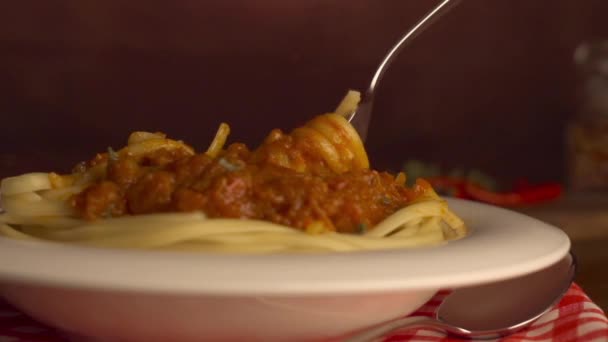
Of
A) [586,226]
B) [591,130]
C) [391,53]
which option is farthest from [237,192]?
[591,130]

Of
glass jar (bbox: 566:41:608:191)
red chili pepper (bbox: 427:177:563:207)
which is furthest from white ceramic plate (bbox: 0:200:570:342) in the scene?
glass jar (bbox: 566:41:608:191)

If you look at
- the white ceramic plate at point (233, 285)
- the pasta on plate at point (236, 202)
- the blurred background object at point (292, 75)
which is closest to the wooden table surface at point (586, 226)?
the blurred background object at point (292, 75)

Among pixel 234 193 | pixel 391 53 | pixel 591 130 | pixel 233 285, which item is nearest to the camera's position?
pixel 233 285

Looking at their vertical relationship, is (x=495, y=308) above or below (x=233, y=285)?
below

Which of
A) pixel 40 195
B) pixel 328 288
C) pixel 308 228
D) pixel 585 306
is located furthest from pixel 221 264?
pixel 585 306

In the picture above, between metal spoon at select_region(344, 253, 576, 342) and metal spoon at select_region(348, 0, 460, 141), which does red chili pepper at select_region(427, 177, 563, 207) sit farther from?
metal spoon at select_region(344, 253, 576, 342)

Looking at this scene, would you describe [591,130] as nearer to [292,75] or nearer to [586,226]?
[586,226]

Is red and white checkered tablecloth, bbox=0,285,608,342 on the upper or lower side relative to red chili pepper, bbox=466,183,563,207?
upper

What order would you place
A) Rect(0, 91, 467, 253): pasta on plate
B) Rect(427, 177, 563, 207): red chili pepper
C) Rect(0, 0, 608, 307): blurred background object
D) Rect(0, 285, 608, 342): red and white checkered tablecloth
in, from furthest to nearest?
Rect(0, 0, 608, 307): blurred background object < Rect(427, 177, 563, 207): red chili pepper < Rect(0, 285, 608, 342): red and white checkered tablecloth < Rect(0, 91, 467, 253): pasta on plate
